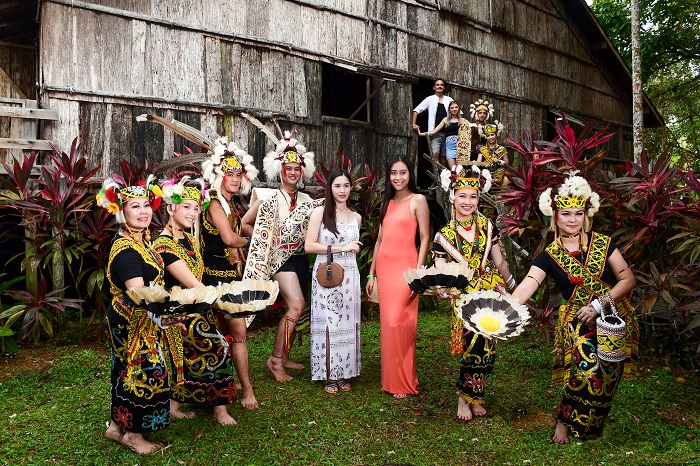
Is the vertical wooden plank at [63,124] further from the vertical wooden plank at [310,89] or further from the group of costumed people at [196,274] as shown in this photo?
the vertical wooden plank at [310,89]

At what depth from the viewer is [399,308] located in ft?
15.6

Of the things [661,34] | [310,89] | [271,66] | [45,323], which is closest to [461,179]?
[45,323]

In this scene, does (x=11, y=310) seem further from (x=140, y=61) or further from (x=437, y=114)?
(x=437, y=114)

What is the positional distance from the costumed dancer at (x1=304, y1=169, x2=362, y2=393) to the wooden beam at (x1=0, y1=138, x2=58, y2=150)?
3.43 m

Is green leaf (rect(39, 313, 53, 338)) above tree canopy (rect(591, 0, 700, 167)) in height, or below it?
below

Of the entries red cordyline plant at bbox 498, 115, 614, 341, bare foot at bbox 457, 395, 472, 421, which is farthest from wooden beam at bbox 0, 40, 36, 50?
bare foot at bbox 457, 395, 472, 421

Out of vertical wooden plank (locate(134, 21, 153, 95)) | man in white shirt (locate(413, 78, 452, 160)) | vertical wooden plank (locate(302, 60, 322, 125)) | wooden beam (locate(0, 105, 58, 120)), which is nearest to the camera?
wooden beam (locate(0, 105, 58, 120))

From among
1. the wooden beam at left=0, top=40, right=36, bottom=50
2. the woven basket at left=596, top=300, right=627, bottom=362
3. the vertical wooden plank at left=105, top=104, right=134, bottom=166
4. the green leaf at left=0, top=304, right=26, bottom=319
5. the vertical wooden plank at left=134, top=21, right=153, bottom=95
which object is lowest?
the green leaf at left=0, top=304, right=26, bottom=319

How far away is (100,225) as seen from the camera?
6.14 m

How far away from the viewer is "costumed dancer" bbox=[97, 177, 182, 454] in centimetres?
348

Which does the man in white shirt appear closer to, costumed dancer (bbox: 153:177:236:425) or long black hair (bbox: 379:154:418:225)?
long black hair (bbox: 379:154:418:225)

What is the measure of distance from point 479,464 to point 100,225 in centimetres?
448

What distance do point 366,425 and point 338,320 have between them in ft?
3.23

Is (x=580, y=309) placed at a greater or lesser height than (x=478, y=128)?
lesser
